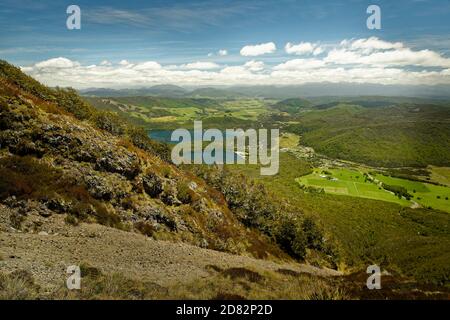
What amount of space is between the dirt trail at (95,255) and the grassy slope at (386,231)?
5795 centimetres

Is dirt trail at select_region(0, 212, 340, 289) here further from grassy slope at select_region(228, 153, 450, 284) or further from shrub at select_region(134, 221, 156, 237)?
grassy slope at select_region(228, 153, 450, 284)

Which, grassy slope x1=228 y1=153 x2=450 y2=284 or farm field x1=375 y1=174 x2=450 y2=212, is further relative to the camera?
farm field x1=375 y1=174 x2=450 y2=212

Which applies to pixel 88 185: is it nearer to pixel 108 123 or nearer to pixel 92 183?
pixel 92 183

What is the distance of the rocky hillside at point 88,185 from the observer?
24828 millimetres

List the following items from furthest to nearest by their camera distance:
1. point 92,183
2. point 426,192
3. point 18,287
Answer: point 426,192 → point 92,183 → point 18,287

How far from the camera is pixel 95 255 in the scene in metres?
19.3

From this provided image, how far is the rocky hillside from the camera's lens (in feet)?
81.5

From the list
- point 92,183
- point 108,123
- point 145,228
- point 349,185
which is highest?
point 108,123

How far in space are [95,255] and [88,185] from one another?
12237 millimetres

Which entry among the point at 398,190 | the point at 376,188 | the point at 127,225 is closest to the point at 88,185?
the point at 127,225

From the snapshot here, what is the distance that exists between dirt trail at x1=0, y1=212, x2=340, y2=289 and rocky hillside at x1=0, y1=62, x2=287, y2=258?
1915 mm

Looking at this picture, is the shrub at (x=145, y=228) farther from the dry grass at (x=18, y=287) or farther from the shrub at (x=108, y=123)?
the shrub at (x=108, y=123)

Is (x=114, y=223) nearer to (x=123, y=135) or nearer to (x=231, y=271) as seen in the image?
(x=231, y=271)

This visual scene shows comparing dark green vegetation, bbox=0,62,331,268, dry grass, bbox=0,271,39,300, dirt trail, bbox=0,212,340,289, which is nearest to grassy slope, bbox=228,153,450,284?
dark green vegetation, bbox=0,62,331,268
